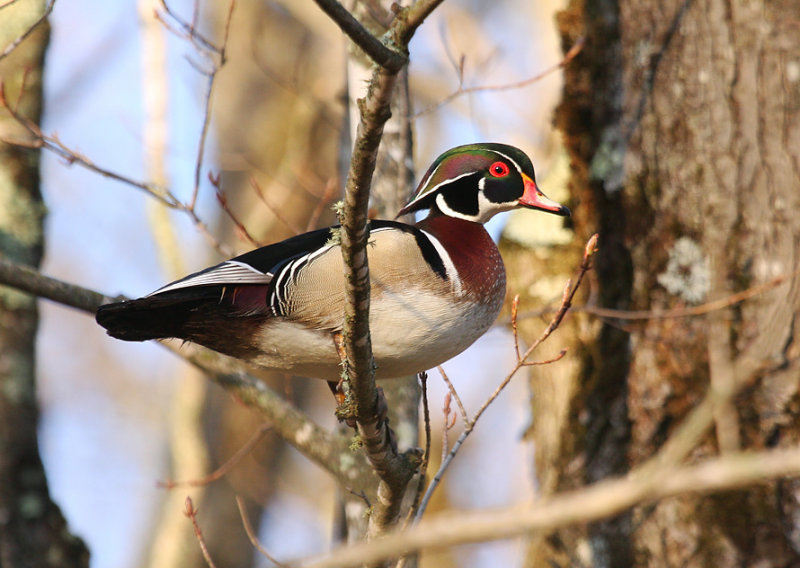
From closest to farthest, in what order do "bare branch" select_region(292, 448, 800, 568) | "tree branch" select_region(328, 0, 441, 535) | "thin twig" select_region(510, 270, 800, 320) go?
"bare branch" select_region(292, 448, 800, 568), "tree branch" select_region(328, 0, 441, 535), "thin twig" select_region(510, 270, 800, 320)

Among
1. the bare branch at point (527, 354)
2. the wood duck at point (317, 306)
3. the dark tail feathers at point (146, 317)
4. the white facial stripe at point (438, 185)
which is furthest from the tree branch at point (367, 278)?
the white facial stripe at point (438, 185)

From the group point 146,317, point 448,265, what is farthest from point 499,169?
point 146,317

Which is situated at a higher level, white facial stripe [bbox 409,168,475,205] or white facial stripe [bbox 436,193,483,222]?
white facial stripe [bbox 409,168,475,205]

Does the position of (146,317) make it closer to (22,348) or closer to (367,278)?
(367,278)

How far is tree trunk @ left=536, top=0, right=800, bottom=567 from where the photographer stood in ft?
11.6

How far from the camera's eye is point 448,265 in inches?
111

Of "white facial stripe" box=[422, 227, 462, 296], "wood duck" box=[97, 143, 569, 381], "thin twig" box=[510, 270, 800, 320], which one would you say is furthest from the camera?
"thin twig" box=[510, 270, 800, 320]

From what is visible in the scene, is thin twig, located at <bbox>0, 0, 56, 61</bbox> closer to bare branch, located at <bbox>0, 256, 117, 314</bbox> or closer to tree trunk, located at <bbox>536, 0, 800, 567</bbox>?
bare branch, located at <bbox>0, 256, 117, 314</bbox>

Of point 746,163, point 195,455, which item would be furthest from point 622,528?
point 195,455

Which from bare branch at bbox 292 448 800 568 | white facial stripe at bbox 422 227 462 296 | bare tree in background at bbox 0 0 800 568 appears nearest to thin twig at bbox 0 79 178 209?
bare tree in background at bbox 0 0 800 568

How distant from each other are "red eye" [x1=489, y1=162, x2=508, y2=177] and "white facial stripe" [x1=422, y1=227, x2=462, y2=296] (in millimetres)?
389

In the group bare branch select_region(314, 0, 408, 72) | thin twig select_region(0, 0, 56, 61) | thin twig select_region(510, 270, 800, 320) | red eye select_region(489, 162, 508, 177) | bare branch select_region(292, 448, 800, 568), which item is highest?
thin twig select_region(0, 0, 56, 61)

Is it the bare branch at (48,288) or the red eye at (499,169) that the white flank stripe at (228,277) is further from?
the red eye at (499,169)

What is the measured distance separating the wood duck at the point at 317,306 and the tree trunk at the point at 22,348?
1352 millimetres
